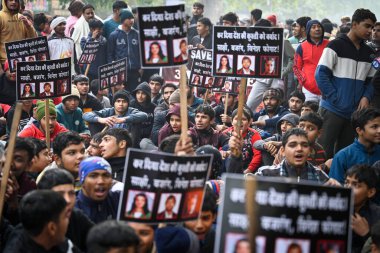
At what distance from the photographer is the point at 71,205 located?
6547mm

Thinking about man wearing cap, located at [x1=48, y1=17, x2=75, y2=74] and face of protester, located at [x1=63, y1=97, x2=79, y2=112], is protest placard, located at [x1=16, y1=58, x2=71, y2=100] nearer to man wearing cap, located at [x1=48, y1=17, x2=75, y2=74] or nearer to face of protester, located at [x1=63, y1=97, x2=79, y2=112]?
face of protester, located at [x1=63, y1=97, x2=79, y2=112]

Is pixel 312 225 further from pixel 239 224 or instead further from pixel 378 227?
pixel 378 227

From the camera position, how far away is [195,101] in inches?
595

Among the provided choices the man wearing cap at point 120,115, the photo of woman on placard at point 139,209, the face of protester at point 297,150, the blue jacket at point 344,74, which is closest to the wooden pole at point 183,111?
the photo of woman on placard at point 139,209

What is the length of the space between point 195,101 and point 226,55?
5.22m

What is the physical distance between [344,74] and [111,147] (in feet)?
11.4

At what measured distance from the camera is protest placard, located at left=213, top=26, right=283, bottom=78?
977 cm

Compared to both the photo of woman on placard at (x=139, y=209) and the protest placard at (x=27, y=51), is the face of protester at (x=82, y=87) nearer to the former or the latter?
the protest placard at (x=27, y=51)

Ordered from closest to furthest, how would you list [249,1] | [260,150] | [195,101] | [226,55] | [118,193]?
[118,193], [226,55], [260,150], [195,101], [249,1]

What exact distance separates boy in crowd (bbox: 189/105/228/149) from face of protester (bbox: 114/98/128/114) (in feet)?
6.70

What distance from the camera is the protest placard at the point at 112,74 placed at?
15633 millimetres

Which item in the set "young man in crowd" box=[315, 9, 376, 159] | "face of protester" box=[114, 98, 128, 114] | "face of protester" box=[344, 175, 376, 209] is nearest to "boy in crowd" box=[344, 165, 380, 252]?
"face of protester" box=[344, 175, 376, 209]

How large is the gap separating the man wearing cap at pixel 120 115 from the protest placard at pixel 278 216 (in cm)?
808

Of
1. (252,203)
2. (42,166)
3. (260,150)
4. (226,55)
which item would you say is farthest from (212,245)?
(260,150)
